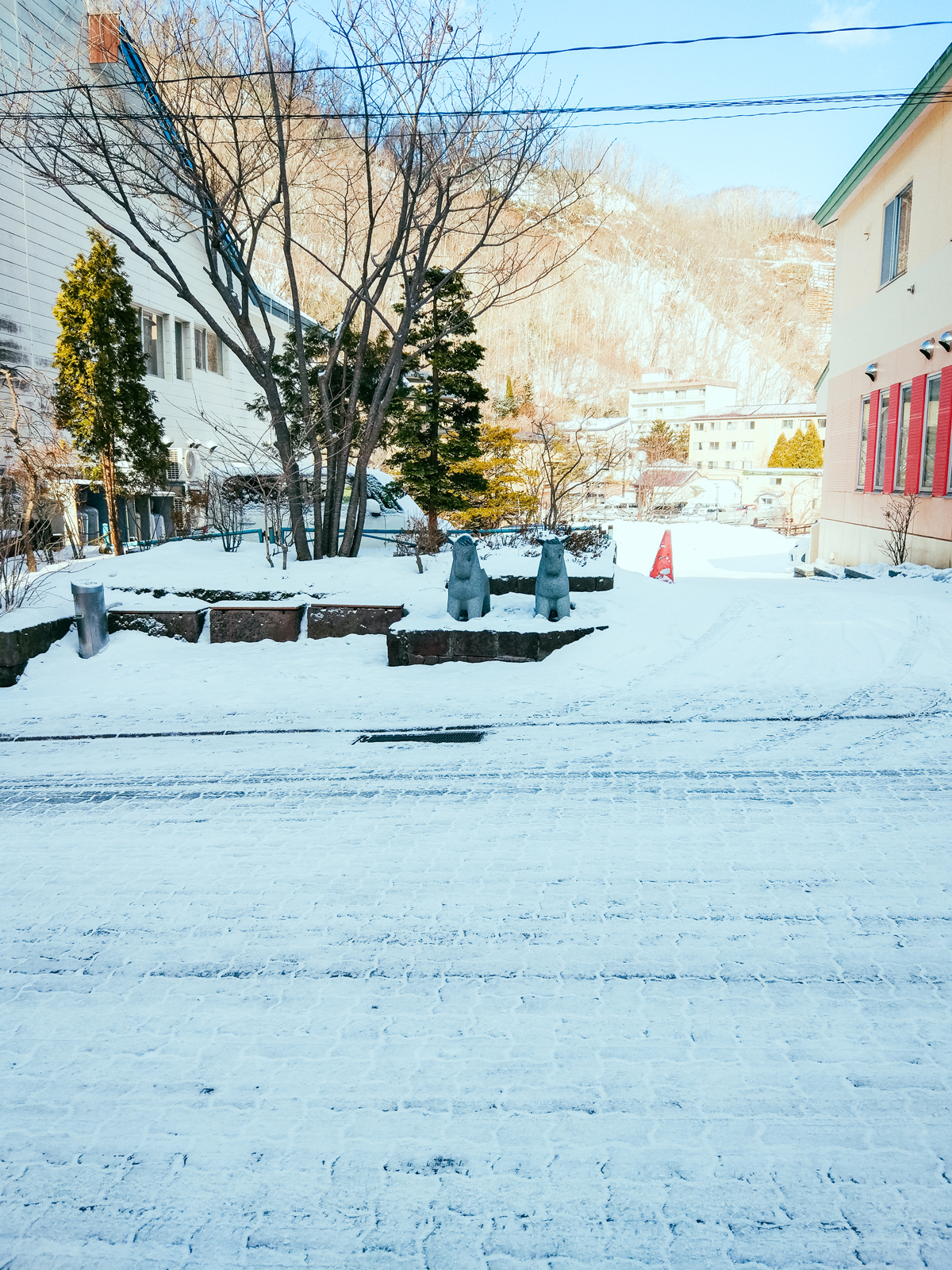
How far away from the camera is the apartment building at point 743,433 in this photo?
7881 cm

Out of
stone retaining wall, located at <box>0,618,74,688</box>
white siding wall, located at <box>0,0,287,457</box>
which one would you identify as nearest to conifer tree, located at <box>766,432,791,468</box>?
white siding wall, located at <box>0,0,287,457</box>

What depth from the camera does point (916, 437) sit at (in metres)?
13.9

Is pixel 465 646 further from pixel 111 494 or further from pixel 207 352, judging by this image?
pixel 207 352

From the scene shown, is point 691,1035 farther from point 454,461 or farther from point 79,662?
point 454,461

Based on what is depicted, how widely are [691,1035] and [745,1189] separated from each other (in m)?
0.58

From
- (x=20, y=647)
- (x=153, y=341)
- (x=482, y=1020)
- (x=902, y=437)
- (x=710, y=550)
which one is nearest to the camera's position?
(x=482, y=1020)

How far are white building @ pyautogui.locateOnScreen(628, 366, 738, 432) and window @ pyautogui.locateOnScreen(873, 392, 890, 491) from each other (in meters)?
78.6

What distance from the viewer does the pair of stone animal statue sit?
7.81 meters

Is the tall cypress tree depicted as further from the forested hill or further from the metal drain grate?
the forested hill

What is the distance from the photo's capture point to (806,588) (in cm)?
1105

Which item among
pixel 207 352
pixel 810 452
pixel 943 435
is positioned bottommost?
pixel 943 435

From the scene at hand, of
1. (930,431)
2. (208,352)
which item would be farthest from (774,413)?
(930,431)

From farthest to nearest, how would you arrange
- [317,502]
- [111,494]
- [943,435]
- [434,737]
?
1. [111,494]
2. [943,435]
3. [317,502]
4. [434,737]

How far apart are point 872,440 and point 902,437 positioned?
163cm
